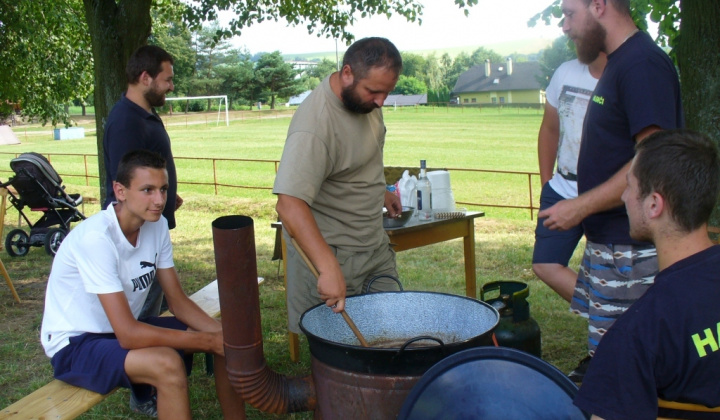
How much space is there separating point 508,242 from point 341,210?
5503 millimetres

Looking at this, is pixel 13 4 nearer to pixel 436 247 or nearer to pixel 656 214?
pixel 436 247

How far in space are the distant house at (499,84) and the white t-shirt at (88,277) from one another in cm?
8694

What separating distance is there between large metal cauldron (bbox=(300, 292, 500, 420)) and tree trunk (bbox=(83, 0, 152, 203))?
4.26 metres

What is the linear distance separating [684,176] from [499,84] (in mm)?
93710

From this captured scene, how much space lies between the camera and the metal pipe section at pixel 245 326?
7.96ft

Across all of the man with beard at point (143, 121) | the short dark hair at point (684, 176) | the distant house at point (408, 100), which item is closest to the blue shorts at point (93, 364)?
the man with beard at point (143, 121)

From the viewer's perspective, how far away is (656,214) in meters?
1.72

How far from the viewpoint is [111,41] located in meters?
6.42

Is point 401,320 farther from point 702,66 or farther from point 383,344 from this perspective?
point 702,66

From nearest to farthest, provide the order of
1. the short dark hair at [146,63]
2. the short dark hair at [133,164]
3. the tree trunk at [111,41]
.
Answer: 1. the short dark hair at [133,164]
2. the short dark hair at [146,63]
3. the tree trunk at [111,41]

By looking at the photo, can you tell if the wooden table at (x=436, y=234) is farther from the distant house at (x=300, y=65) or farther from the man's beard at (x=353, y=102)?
the distant house at (x=300, y=65)

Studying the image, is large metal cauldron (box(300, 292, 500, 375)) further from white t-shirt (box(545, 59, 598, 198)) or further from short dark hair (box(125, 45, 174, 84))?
short dark hair (box(125, 45, 174, 84))

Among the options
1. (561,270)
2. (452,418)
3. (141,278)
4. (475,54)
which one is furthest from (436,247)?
(475,54)

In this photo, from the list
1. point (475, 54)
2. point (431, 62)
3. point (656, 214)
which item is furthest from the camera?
point (475, 54)
